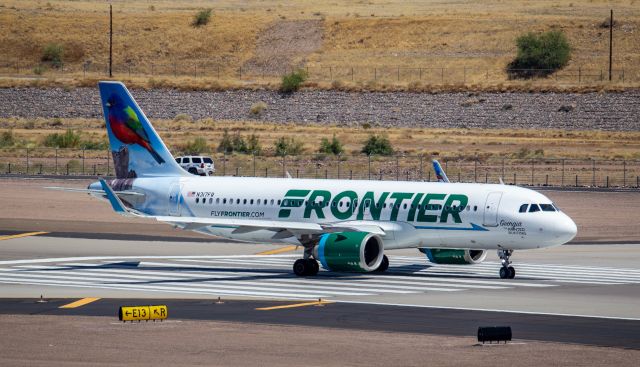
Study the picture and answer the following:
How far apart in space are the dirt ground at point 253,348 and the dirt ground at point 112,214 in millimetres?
33336

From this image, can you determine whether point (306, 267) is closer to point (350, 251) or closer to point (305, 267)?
point (305, 267)

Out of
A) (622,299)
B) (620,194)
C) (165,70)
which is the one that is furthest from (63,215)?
(165,70)

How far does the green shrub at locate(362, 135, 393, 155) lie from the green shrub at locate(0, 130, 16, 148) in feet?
122

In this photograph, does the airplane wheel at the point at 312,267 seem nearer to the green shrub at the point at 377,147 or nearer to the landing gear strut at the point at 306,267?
the landing gear strut at the point at 306,267

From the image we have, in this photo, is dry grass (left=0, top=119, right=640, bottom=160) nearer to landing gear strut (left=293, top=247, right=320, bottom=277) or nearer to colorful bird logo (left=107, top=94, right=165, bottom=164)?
colorful bird logo (left=107, top=94, right=165, bottom=164)

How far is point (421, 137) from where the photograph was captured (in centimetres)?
13238

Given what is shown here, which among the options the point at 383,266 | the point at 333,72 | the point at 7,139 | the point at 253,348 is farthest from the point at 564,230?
the point at 333,72

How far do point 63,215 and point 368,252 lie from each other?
33.5m

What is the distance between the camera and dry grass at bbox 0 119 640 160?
118 meters

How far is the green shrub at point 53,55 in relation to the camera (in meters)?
192

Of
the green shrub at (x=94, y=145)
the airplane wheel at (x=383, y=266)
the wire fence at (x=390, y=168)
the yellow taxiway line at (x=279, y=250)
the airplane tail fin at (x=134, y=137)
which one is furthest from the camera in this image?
the green shrub at (x=94, y=145)

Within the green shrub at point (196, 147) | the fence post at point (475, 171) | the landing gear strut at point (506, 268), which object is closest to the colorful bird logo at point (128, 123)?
the landing gear strut at point (506, 268)

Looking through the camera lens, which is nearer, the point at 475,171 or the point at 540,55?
the point at 475,171

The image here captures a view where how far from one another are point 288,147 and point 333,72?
188 ft
